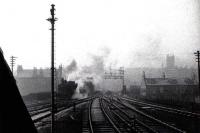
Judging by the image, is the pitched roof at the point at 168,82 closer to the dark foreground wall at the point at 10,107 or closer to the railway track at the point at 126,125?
the railway track at the point at 126,125

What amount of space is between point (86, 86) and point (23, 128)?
3540 inches

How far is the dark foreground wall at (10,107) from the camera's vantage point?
2334 mm

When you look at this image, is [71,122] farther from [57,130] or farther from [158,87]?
[158,87]

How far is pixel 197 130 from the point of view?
48.6 ft

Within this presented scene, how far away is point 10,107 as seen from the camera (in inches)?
95.5

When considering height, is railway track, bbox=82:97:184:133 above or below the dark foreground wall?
below

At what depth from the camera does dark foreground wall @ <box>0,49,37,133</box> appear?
233cm

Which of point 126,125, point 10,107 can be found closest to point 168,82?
point 126,125

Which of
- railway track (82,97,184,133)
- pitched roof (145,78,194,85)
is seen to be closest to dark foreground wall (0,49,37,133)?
railway track (82,97,184,133)

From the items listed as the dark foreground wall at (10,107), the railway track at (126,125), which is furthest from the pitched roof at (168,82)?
the dark foreground wall at (10,107)

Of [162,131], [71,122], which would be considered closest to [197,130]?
Result: [162,131]

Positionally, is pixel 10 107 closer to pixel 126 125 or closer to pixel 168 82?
pixel 126 125

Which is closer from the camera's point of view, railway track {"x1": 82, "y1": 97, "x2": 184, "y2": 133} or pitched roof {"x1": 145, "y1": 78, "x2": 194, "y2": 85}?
railway track {"x1": 82, "y1": 97, "x2": 184, "y2": 133}

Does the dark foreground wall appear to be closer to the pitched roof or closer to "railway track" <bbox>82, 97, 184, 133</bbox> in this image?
"railway track" <bbox>82, 97, 184, 133</bbox>
